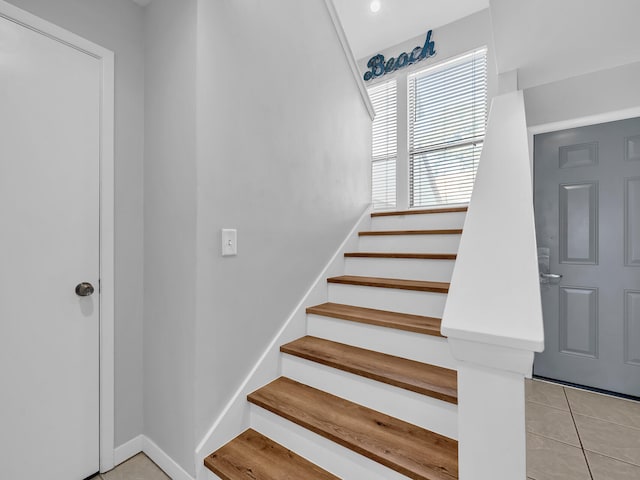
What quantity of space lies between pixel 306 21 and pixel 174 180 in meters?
1.35

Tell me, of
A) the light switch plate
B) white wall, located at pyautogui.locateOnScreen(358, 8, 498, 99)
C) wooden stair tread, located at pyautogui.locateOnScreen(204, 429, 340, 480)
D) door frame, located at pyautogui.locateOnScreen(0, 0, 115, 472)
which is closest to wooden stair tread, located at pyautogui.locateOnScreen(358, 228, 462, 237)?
the light switch plate

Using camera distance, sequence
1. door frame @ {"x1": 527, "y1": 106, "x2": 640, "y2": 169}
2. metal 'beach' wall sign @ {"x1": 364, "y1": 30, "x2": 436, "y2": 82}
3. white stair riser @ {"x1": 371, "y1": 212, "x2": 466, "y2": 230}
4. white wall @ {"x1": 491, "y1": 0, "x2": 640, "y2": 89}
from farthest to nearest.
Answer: metal 'beach' wall sign @ {"x1": 364, "y1": 30, "x2": 436, "y2": 82} < white stair riser @ {"x1": 371, "y1": 212, "x2": 466, "y2": 230} < door frame @ {"x1": 527, "y1": 106, "x2": 640, "y2": 169} < white wall @ {"x1": 491, "y1": 0, "x2": 640, "y2": 89}

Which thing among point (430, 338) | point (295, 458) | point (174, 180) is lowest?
point (295, 458)

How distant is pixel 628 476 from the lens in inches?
56.4

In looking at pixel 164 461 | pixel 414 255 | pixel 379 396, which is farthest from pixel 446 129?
pixel 164 461

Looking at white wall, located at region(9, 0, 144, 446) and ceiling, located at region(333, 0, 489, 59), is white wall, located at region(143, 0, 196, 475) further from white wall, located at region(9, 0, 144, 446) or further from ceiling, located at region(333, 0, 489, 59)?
ceiling, located at region(333, 0, 489, 59)

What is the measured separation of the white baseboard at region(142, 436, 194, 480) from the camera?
1322 millimetres

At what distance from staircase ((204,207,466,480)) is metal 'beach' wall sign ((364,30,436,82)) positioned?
95.7 inches

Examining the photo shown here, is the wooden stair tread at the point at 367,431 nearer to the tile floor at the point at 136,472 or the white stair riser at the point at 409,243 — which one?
the tile floor at the point at 136,472

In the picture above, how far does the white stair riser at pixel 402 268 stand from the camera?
179 cm

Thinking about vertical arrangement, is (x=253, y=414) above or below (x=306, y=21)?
below

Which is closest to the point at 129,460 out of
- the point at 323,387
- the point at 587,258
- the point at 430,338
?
the point at 323,387

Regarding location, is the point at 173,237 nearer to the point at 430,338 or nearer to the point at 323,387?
the point at 323,387

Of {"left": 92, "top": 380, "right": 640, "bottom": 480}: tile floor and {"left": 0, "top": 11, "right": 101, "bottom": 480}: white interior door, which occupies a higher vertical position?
{"left": 0, "top": 11, "right": 101, "bottom": 480}: white interior door
